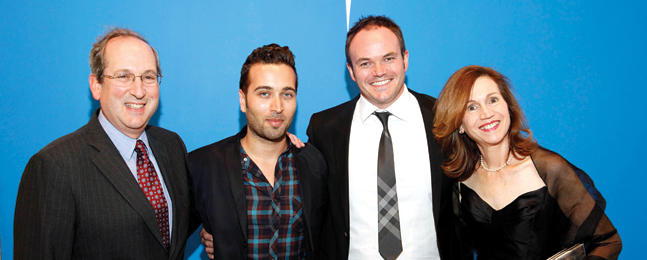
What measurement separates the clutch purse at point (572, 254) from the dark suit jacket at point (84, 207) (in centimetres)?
192

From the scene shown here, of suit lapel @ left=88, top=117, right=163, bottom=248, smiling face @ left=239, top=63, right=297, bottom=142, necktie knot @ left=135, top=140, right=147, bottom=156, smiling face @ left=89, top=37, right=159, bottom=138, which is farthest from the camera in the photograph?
smiling face @ left=239, top=63, right=297, bottom=142

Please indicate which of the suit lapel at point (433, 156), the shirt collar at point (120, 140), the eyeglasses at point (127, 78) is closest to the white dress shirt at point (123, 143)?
the shirt collar at point (120, 140)

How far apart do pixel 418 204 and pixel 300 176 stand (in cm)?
72

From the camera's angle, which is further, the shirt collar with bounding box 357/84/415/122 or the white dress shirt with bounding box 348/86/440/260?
the shirt collar with bounding box 357/84/415/122

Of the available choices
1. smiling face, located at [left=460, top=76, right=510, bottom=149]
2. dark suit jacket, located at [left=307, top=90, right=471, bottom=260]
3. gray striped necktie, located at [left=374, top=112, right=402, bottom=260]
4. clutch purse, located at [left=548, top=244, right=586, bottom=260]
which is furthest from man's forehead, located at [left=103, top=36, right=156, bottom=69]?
clutch purse, located at [left=548, top=244, right=586, bottom=260]

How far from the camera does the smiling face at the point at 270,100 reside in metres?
1.98

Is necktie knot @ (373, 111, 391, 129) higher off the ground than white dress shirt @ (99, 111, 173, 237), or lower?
higher

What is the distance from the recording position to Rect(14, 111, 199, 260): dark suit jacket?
4.91 feet

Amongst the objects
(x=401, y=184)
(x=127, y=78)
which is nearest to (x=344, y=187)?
Answer: (x=401, y=184)

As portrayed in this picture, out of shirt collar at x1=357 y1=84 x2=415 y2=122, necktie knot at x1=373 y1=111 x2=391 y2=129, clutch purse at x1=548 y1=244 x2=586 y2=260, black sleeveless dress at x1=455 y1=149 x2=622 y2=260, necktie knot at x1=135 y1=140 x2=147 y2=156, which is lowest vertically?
clutch purse at x1=548 y1=244 x2=586 y2=260

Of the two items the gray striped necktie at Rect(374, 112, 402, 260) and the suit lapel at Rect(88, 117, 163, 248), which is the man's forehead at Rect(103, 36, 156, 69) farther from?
the gray striped necktie at Rect(374, 112, 402, 260)

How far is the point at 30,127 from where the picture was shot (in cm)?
281

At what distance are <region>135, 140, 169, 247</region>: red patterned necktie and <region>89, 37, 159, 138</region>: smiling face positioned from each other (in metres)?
0.11

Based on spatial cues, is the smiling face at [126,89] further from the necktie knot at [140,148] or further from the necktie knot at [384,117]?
the necktie knot at [384,117]
